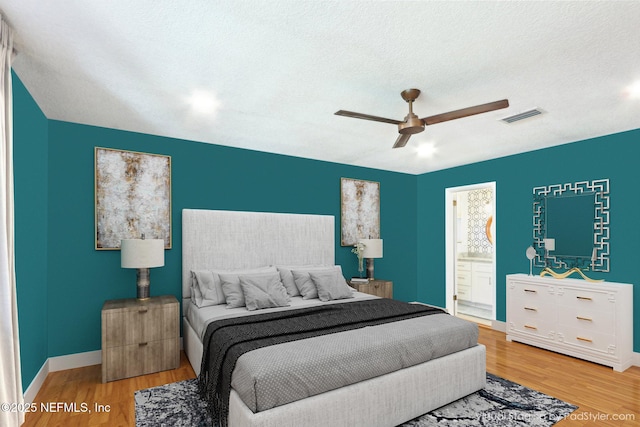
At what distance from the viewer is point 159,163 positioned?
13.0 ft

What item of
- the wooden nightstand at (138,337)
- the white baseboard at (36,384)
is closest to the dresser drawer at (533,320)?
the wooden nightstand at (138,337)

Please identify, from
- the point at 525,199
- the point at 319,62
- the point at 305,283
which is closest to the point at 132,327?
the point at 305,283

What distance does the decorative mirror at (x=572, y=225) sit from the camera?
13.0ft

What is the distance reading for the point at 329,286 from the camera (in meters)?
3.92

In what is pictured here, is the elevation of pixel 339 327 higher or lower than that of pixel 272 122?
lower

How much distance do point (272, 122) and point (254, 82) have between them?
2.99ft

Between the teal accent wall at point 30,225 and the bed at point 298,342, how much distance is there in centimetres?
128

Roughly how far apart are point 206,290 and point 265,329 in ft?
4.21

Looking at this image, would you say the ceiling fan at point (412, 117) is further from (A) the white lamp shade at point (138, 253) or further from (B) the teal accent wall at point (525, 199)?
(B) the teal accent wall at point (525, 199)

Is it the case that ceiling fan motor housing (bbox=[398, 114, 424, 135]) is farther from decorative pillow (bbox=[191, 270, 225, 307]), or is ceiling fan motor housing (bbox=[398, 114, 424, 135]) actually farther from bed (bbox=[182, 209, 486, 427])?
decorative pillow (bbox=[191, 270, 225, 307])

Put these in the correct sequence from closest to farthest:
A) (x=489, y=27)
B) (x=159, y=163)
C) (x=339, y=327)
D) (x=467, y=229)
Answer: (x=489, y=27)
(x=339, y=327)
(x=159, y=163)
(x=467, y=229)

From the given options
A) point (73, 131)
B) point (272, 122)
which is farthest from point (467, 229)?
point (73, 131)

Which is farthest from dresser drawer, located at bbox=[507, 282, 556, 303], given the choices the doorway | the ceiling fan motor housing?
the ceiling fan motor housing

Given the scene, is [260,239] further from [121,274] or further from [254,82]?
[254,82]
